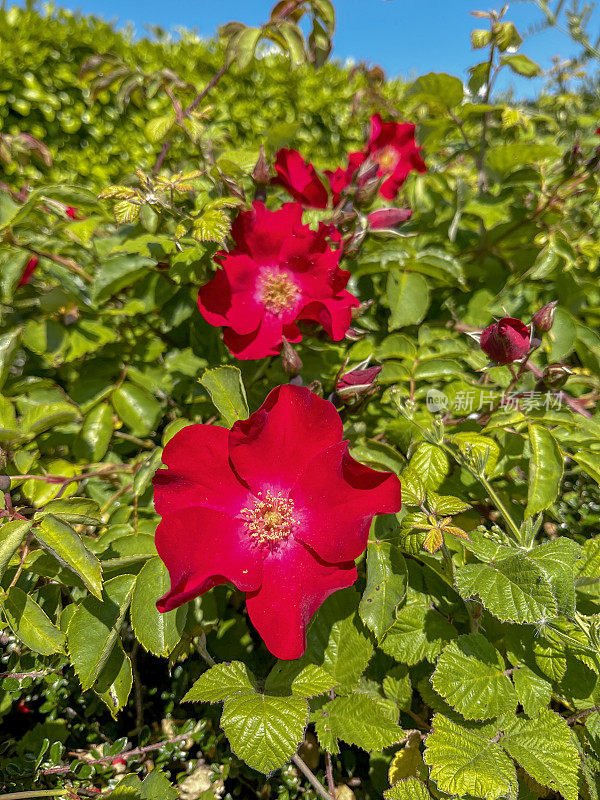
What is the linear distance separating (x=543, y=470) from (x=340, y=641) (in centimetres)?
58

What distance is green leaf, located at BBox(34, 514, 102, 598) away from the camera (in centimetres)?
82

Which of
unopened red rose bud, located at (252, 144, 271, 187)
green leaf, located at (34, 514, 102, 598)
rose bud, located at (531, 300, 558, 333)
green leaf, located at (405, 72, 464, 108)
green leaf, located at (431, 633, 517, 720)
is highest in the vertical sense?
A: green leaf, located at (405, 72, 464, 108)

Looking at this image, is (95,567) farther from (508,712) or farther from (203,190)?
(203,190)

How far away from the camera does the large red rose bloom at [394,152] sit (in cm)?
174

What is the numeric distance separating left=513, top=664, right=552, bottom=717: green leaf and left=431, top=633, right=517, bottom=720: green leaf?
0.06ft

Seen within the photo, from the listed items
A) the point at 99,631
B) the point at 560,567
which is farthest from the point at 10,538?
the point at 560,567

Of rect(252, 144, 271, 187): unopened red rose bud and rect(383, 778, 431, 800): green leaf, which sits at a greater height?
rect(252, 144, 271, 187): unopened red rose bud

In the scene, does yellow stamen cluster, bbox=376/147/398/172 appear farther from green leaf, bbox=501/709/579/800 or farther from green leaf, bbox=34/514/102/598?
green leaf, bbox=501/709/579/800

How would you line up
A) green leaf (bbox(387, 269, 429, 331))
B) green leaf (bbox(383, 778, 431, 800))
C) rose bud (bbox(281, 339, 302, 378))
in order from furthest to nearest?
1. green leaf (bbox(387, 269, 429, 331))
2. rose bud (bbox(281, 339, 302, 378))
3. green leaf (bbox(383, 778, 431, 800))

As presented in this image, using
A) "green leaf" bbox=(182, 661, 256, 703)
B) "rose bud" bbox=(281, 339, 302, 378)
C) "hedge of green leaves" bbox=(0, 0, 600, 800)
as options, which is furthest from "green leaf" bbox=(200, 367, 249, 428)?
"green leaf" bbox=(182, 661, 256, 703)

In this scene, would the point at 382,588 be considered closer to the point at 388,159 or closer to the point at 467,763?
the point at 467,763

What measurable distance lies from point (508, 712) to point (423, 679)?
0.25 m

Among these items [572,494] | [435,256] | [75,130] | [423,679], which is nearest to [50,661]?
[423,679]

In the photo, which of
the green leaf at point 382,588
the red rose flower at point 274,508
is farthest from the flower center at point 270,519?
the green leaf at point 382,588
